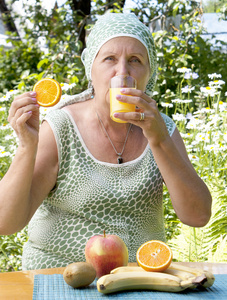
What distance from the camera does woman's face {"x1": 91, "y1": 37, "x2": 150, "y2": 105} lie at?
2090 millimetres

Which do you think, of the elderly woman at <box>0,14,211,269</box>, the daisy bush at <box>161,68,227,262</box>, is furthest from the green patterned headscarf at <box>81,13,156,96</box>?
the daisy bush at <box>161,68,227,262</box>

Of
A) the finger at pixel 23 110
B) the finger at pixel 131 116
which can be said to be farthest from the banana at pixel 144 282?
the finger at pixel 23 110

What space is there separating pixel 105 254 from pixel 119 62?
0.91 meters

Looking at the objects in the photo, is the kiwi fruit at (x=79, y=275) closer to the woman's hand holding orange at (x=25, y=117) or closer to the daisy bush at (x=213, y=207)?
the woman's hand holding orange at (x=25, y=117)

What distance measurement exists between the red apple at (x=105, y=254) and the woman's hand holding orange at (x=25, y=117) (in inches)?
20.0

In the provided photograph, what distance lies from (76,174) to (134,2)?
15.1 feet

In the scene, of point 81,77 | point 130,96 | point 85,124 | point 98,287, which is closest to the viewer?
point 98,287

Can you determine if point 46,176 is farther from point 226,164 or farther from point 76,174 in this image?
point 226,164

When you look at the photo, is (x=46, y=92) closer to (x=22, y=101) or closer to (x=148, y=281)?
(x=22, y=101)

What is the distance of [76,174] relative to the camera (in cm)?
216

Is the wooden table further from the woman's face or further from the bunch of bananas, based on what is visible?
the woman's face

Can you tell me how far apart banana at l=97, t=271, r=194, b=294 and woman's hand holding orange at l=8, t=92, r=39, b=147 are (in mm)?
651

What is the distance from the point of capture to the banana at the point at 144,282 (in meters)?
1.42

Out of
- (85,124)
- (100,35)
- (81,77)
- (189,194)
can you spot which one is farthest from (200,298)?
(81,77)
